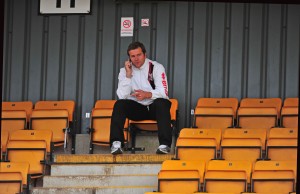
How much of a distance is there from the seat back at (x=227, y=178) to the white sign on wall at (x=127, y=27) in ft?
12.3

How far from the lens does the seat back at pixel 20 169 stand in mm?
6974

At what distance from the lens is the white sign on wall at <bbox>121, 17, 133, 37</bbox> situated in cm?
1000

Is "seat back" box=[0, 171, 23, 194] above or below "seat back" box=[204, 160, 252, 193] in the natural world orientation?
below

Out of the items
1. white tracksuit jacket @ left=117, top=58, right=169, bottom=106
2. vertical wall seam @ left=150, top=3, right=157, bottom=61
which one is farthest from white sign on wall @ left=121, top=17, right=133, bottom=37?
white tracksuit jacket @ left=117, top=58, right=169, bottom=106

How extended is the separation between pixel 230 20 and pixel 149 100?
241 cm

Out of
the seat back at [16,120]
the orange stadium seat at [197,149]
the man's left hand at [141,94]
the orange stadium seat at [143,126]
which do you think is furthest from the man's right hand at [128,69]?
the seat back at [16,120]

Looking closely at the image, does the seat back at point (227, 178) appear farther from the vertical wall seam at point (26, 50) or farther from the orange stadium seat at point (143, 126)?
the vertical wall seam at point (26, 50)

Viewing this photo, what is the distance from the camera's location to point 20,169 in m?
7.05

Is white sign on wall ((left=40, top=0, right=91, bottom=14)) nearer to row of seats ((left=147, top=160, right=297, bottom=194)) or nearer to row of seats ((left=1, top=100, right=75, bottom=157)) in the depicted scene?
row of seats ((left=1, top=100, right=75, bottom=157))

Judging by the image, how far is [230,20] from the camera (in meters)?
9.91

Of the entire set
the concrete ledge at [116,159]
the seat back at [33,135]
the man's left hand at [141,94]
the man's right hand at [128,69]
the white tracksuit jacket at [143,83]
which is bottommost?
the concrete ledge at [116,159]

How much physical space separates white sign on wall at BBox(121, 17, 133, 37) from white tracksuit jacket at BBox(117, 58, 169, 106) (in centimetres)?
175

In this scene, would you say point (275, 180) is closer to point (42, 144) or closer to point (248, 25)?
point (42, 144)

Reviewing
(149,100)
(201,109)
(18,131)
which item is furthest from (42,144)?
(201,109)
